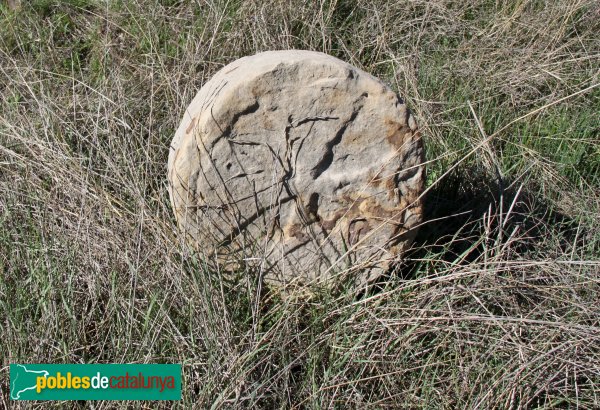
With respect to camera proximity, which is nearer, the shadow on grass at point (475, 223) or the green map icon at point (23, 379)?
the green map icon at point (23, 379)

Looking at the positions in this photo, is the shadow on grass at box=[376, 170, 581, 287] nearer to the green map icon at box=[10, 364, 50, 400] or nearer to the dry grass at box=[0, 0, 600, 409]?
the dry grass at box=[0, 0, 600, 409]

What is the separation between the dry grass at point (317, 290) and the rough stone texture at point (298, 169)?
0.11 m

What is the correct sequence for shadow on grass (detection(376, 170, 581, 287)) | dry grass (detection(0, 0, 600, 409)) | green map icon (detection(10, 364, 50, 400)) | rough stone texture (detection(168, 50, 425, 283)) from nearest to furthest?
green map icon (detection(10, 364, 50, 400))
dry grass (detection(0, 0, 600, 409))
rough stone texture (detection(168, 50, 425, 283))
shadow on grass (detection(376, 170, 581, 287))

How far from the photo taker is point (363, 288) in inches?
104

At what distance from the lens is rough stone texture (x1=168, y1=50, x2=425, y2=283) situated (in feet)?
7.98

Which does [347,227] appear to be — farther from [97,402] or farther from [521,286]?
[97,402]

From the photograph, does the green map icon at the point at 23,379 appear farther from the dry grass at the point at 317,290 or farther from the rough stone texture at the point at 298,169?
the rough stone texture at the point at 298,169

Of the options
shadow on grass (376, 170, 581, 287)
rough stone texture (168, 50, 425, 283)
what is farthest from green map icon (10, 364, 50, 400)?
shadow on grass (376, 170, 581, 287)

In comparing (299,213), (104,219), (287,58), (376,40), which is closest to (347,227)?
(299,213)
